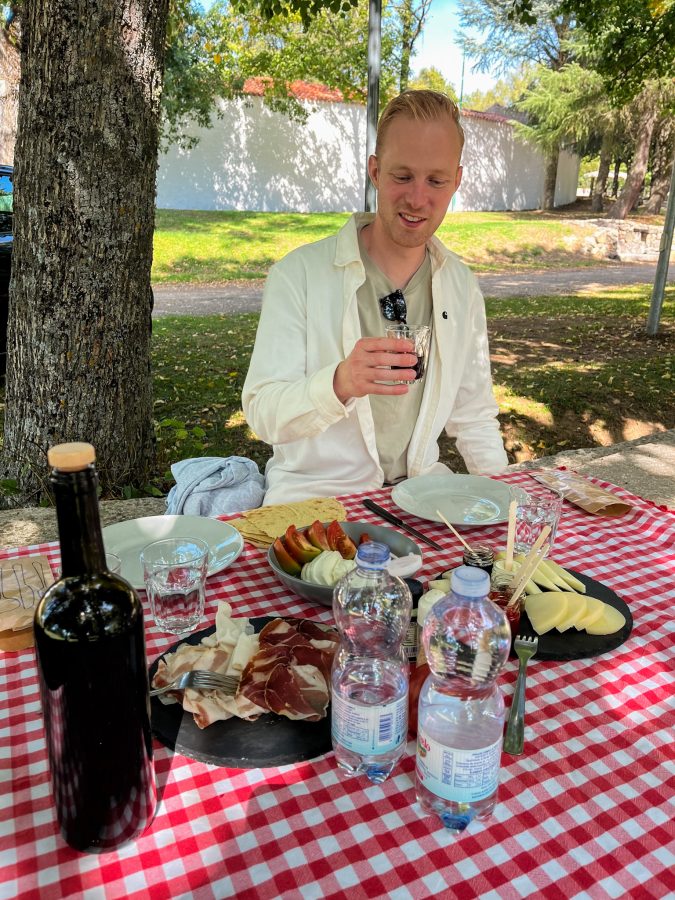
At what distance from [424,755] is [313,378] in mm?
1312

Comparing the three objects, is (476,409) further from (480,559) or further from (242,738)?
(242,738)

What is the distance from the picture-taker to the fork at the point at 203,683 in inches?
42.4

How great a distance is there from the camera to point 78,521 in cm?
73

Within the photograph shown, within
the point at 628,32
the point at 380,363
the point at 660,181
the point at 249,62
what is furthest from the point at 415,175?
the point at 660,181

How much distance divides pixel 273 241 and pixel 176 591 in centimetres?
1670

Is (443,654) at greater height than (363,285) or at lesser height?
lesser

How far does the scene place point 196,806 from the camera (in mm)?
940

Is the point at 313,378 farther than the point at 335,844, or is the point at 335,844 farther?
the point at 313,378

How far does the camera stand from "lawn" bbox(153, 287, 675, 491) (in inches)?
199

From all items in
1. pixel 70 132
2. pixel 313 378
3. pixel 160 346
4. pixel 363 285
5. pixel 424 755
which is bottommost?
pixel 160 346

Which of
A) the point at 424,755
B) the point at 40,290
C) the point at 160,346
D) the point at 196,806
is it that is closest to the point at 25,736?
the point at 196,806

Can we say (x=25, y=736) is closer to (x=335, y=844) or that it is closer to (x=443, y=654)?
(x=335, y=844)

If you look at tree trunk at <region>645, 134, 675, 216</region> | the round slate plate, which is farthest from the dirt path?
tree trunk at <region>645, 134, 675, 216</region>

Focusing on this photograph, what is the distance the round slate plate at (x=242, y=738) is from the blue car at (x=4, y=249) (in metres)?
5.92
